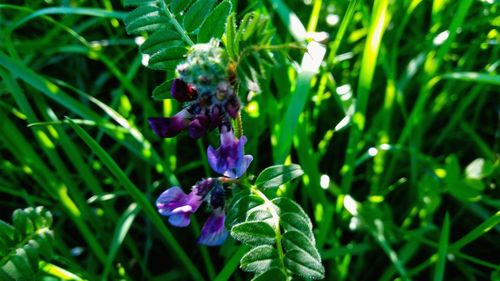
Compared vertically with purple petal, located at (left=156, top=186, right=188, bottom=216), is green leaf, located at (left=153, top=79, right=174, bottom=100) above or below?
above

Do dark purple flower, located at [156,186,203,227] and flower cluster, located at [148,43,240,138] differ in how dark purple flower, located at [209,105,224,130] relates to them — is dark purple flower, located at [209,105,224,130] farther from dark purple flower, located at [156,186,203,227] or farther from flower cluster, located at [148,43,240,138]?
dark purple flower, located at [156,186,203,227]

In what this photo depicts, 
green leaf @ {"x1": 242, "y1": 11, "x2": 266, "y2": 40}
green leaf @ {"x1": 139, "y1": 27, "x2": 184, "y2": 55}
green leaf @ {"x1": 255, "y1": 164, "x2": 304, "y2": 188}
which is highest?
green leaf @ {"x1": 242, "y1": 11, "x2": 266, "y2": 40}

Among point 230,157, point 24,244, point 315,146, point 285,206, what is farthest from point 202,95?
point 315,146

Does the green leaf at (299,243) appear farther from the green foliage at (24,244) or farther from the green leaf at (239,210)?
the green foliage at (24,244)

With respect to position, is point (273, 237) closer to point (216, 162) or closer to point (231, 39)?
point (216, 162)

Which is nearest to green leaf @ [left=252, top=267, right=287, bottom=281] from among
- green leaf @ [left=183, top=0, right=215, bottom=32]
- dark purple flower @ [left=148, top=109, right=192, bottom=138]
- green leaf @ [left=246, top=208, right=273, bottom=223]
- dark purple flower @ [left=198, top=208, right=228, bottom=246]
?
green leaf @ [left=246, top=208, right=273, bottom=223]

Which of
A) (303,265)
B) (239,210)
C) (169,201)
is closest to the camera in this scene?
(303,265)

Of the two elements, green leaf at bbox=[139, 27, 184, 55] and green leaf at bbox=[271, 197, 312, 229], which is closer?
green leaf at bbox=[271, 197, 312, 229]
